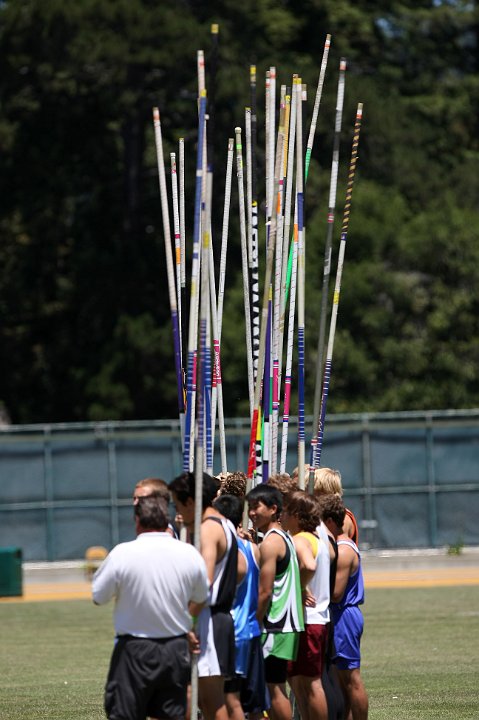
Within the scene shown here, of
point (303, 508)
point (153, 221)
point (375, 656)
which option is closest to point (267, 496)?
point (303, 508)

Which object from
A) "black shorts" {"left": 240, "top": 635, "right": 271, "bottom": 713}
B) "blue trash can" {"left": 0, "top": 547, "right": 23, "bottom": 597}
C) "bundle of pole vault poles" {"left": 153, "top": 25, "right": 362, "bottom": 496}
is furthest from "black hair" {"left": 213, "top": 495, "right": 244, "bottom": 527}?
"blue trash can" {"left": 0, "top": 547, "right": 23, "bottom": 597}

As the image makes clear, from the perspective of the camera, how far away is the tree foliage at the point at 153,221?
33.9 metres

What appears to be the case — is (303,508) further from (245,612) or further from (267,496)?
(245,612)

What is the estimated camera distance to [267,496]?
311 inches

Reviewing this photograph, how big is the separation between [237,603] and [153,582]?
106 centimetres

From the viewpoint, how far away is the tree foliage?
3388cm

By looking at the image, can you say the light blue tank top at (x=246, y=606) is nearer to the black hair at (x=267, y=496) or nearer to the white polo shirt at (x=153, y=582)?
the black hair at (x=267, y=496)

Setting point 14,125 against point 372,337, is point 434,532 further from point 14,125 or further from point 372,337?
point 14,125

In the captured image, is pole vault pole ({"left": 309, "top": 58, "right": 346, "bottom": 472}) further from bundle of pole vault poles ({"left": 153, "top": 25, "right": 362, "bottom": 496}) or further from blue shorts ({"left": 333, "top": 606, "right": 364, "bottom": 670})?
blue shorts ({"left": 333, "top": 606, "right": 364, "bottom": 670})

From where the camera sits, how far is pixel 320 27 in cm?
4162

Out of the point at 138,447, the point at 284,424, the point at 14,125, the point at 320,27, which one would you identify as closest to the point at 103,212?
the point at 14,125

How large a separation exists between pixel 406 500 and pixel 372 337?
7460 millimetres

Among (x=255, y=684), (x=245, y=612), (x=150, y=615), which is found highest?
(x=150, y=615)

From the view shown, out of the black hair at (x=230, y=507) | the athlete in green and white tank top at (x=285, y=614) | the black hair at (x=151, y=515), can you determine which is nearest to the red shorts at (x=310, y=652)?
the athlete in green and white tank top at (x=285, y=614)
